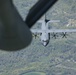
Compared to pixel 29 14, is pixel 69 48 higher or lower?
lower

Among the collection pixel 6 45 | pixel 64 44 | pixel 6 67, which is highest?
pixel 6 45

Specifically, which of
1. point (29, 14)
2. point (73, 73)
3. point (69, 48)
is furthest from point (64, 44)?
point (29, 14)

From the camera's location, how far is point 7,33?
19.7 inches

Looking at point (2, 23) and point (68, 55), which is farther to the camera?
point (68, 55)

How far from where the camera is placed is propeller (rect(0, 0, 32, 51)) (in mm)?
497

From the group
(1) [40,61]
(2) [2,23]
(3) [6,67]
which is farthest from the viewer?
(1) [40,61]

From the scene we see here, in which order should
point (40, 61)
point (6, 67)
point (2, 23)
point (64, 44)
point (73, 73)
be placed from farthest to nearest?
point (64, 44) → point (40, 61) → point (6, 67) → point (73, 73) → point (2, 23)

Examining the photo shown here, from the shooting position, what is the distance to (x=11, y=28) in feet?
1.64

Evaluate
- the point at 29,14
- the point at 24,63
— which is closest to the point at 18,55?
the point at 24,63

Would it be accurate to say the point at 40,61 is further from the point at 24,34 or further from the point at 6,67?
the point at 24,34

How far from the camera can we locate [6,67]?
1400cm

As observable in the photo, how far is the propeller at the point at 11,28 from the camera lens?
0.50m

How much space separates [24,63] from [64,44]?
7.81 ft

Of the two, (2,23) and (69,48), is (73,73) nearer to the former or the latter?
(69,48)
